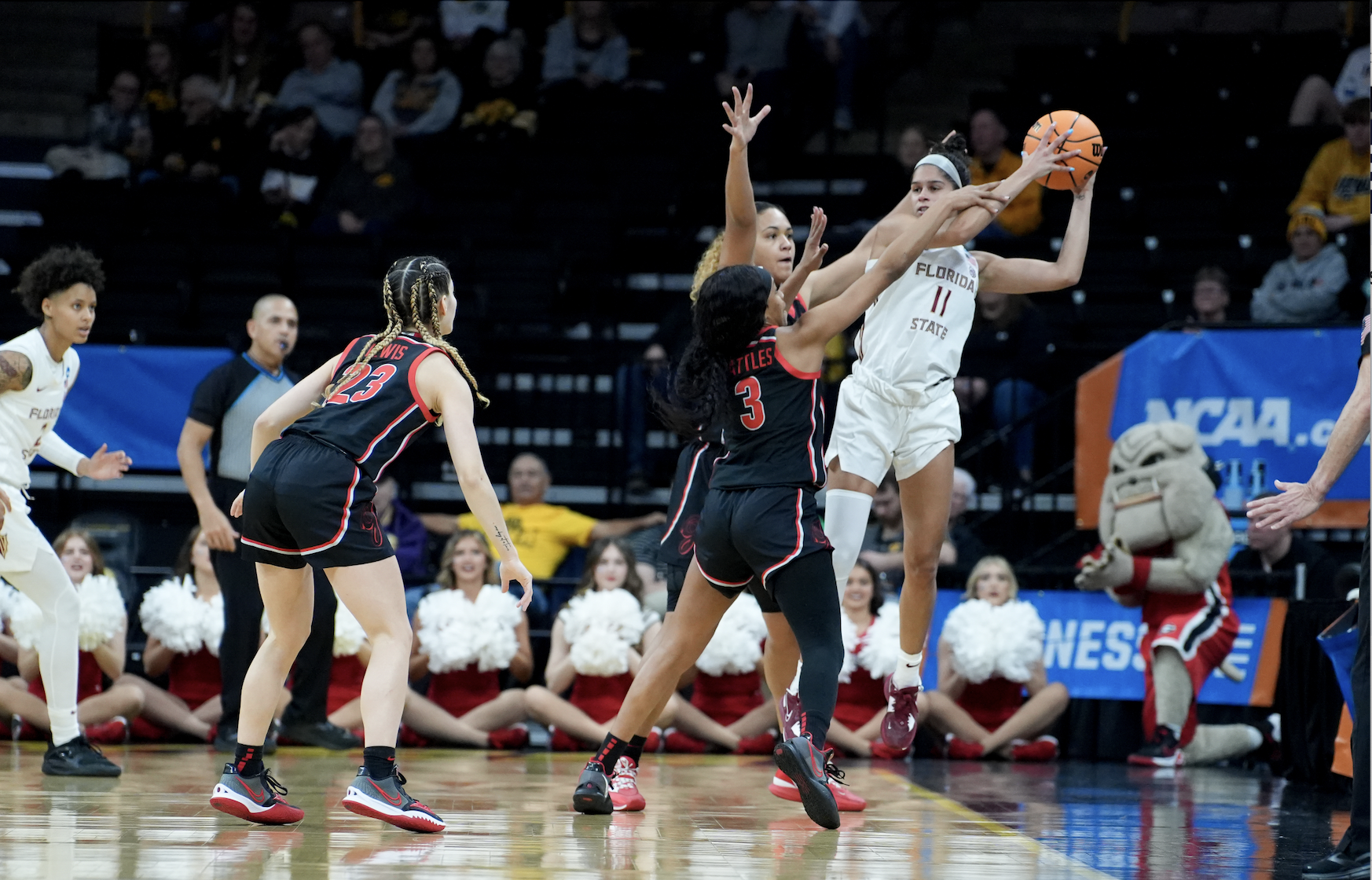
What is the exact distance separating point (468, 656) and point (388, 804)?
3104 millimetres

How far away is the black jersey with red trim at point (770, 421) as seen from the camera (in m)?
4.75

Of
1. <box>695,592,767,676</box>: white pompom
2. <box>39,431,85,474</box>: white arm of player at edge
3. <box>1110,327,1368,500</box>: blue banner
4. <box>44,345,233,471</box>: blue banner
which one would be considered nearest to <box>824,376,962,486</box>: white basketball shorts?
<box>695,592,767,676</box>: white pompom

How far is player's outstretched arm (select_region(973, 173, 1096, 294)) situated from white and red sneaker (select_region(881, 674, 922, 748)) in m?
1.53

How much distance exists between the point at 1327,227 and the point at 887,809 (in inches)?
251

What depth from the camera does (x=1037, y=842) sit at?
189 inches

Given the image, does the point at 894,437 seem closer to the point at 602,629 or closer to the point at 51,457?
the point at 602,629

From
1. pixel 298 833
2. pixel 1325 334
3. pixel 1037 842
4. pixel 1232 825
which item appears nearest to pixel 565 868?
pixel 298 833

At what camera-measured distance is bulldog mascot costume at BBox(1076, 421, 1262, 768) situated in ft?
24.9

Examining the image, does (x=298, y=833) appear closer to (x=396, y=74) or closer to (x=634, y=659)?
(x=634, y=659)

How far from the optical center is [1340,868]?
4.07 meters

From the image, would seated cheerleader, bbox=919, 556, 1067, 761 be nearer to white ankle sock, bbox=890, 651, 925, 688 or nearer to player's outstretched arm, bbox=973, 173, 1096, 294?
white ankle sock, bbox=890, 651, 925, 688

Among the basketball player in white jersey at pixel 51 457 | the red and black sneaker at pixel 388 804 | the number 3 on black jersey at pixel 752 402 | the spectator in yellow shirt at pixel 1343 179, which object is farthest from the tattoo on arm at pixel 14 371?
the spectator in yellow shirt at pixel 1343 179

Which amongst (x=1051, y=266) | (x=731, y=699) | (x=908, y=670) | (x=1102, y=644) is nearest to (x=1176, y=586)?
(x=1102, y=644)

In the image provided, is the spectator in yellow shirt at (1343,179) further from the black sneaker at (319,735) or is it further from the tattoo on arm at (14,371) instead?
the tattoo on arm at (14,371)
